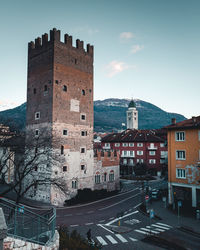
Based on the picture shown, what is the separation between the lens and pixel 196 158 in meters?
31.9

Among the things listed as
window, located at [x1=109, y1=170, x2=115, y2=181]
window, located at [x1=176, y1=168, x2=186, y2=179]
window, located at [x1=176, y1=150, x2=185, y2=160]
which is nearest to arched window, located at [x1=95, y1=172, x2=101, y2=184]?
window, located at [x1=109, y1=170, x2=115, y2=181]

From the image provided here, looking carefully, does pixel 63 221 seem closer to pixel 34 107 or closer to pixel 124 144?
pixel 34 107

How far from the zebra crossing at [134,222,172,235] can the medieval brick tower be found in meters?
16.1

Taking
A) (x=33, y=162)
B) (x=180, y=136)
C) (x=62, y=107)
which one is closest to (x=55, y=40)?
(x=62, y=107)

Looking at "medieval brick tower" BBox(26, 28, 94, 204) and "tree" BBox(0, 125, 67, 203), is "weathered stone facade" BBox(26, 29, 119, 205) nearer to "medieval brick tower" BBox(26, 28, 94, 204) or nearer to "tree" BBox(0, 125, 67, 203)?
"medieval brick tower" BBox(26, 28, 94, 204)

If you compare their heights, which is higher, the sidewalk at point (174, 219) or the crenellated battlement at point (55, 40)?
the crenellated battlement at point (55, 40)

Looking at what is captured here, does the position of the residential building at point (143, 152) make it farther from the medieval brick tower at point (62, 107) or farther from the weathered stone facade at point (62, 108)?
the medieval brick tower at point (62, 107)

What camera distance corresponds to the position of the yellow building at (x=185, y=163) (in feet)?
104

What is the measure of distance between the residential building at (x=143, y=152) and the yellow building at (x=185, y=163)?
34.9 m

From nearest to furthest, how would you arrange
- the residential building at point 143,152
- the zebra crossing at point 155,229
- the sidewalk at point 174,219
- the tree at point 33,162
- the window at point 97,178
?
the zebra crossing at point 155,229 < the tree at point 33,162 < the sidewalk at point 174,219 < the window at point 97,178 < the residential building at point 143,152

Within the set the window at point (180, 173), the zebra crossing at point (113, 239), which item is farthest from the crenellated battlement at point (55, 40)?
the zebra crossing at point (113, 239)

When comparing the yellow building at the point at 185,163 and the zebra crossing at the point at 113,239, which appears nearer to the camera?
the zebra crossing at the point at 113,239

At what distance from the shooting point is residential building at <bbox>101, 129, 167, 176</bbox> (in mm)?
70938

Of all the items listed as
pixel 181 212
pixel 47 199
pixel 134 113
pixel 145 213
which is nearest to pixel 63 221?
pixel 47 199
